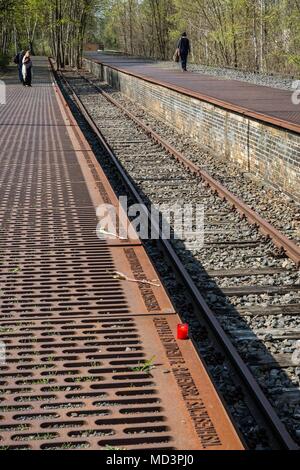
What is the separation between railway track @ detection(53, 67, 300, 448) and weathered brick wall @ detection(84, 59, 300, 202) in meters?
0.92

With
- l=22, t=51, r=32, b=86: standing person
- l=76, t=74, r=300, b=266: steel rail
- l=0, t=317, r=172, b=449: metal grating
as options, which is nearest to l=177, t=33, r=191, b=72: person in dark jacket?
l=22, t=51, r=32, b=86: standing person

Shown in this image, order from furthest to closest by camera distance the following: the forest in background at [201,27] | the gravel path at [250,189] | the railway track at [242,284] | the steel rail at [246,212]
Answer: the forest in background at [201,27] → the gravel path at [250,189] → the steel rail at [246,212] → the railway track at [242,284]

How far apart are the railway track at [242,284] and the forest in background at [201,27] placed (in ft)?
67.7

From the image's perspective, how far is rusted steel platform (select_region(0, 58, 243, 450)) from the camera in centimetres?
339

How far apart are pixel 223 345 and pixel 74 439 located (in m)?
2.16

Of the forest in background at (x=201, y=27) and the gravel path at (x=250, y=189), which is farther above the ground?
the forest in background at (x=201, y=27)

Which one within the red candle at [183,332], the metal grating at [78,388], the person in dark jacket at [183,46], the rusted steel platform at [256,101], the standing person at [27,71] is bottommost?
the metal grating at [78,388]

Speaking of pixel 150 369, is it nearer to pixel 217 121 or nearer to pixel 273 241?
pixel 273 241

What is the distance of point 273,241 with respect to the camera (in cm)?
805

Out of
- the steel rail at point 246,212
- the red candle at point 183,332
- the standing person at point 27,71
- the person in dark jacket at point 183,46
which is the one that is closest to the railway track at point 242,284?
the steel rail at point 246,212

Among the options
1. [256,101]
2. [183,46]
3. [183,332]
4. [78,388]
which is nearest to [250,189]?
[256,101]

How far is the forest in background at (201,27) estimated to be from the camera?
36031 mm

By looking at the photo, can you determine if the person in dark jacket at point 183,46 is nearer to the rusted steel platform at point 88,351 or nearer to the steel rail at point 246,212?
the steel rail at point 246,212

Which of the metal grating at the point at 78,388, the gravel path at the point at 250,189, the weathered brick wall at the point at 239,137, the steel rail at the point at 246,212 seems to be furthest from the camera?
the weathered brick wall at the point at 239,137
